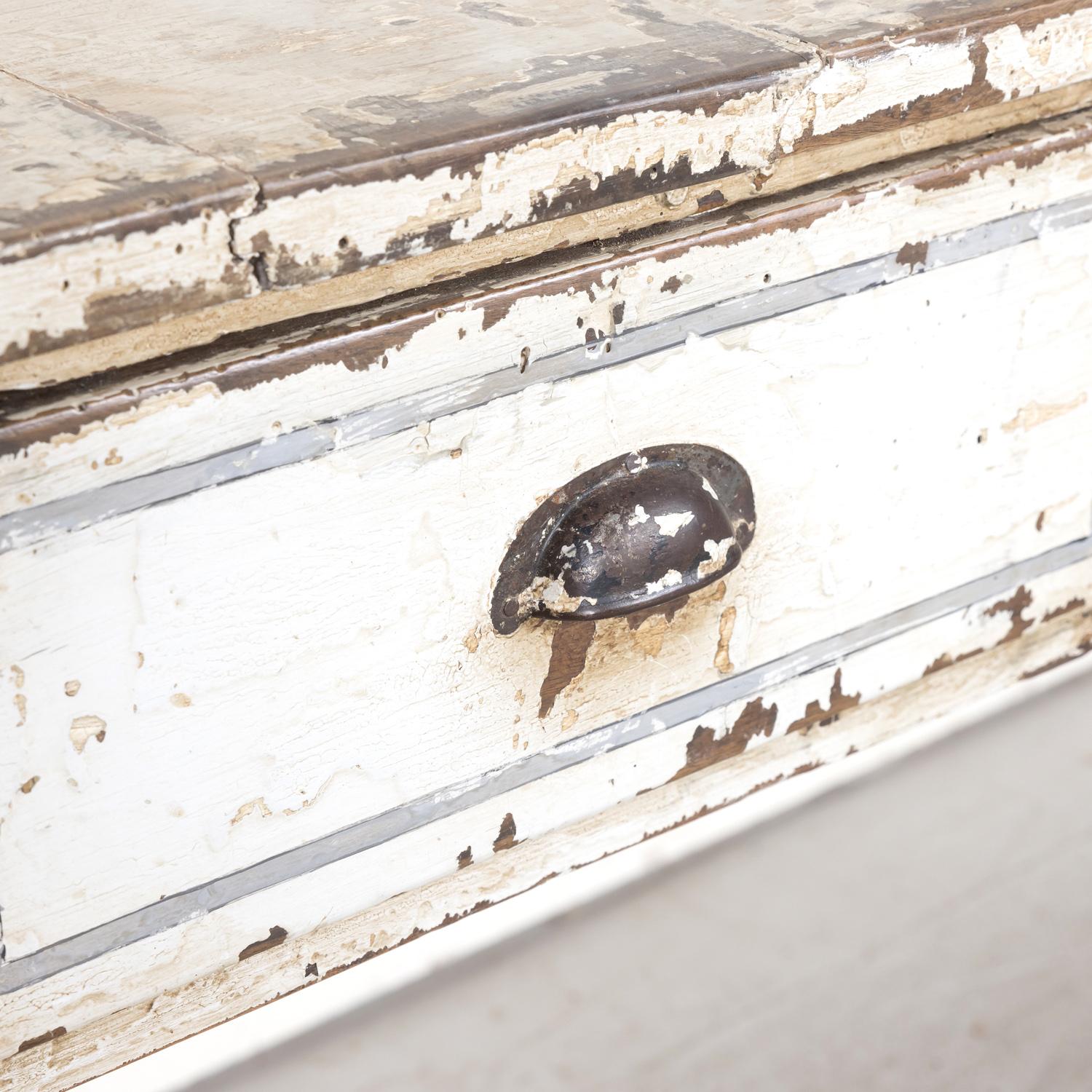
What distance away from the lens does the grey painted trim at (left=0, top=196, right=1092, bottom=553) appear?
1.24 ft

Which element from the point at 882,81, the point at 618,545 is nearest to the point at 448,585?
the point at 618,545

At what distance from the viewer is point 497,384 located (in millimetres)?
434

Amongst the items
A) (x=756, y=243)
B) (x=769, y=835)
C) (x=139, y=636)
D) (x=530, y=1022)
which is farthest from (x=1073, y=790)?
(x=139, y=636)

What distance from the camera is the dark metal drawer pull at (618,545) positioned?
46cm

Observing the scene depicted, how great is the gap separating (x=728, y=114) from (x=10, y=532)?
25 cm

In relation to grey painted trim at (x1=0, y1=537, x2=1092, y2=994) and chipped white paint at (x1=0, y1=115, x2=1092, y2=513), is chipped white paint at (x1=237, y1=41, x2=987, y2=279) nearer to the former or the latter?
chipped white paint at (x1=0, y1=115, x2=1092, y2=513)

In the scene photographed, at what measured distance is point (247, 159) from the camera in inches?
14.7

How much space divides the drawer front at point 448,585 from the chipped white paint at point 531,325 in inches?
0.6

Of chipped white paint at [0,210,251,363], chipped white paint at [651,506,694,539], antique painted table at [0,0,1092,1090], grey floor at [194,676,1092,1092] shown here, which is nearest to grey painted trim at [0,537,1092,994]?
antique painted table at [0,0,1092,1090]

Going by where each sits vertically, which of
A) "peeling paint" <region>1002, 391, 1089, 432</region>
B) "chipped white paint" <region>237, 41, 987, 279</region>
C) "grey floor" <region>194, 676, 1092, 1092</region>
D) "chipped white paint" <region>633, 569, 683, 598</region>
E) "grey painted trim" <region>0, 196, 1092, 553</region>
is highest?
"chipped white paint" <region>237, 41, 987, 279</region>

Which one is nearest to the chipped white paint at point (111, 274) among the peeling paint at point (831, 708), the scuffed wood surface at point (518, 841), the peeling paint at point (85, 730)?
the peeling paint at point (85, 730)

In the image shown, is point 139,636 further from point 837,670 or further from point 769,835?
point 769,835

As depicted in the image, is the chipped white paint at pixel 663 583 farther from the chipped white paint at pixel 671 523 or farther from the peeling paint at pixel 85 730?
the peeling paint at pixel 85 730

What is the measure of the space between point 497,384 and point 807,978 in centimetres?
56
